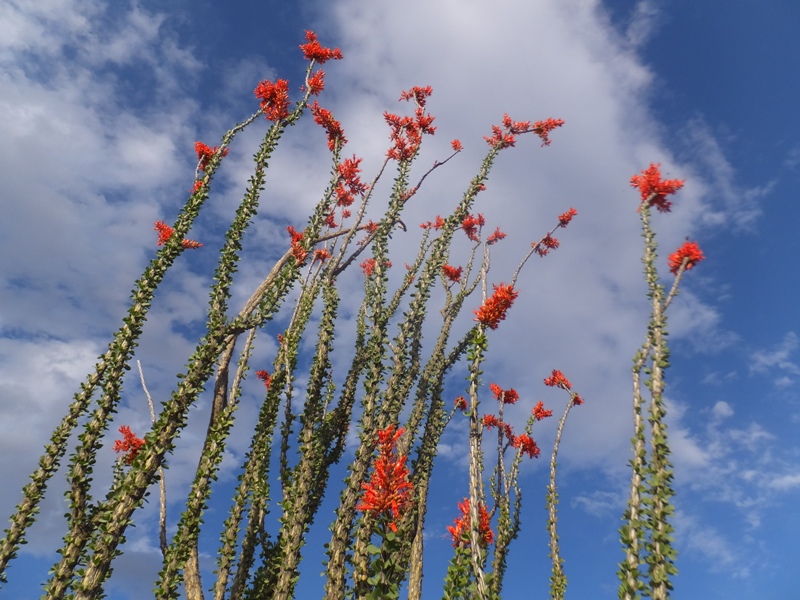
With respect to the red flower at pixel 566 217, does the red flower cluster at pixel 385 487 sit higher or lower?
lower

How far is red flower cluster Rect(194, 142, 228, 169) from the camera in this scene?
1051cm

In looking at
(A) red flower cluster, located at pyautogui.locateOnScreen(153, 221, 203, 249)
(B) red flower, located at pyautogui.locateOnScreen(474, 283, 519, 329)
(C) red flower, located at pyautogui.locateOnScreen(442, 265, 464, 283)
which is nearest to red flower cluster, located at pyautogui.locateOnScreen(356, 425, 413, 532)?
(B) red flower, located at pyautogui.locateOnScreen(474, 283, 519, 329)

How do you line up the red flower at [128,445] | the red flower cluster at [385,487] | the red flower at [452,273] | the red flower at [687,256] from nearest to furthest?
the red flower at [687,256] < the red flower cluster at [385,487] < the red flower at [128,445] < the red flower at [452,273]

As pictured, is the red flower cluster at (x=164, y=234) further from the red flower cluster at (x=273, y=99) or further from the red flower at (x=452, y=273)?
the red flower at (x=452, y=273)

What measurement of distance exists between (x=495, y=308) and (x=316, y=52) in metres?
8.73

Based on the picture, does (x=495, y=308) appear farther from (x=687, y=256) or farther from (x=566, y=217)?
(x=566, y=217)

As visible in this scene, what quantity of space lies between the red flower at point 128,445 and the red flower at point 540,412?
9.02 m

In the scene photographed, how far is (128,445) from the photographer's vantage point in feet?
31.7

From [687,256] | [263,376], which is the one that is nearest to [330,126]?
[263,376]

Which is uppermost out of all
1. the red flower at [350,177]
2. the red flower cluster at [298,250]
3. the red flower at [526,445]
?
the red flower at [350,177]

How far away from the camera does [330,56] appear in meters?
11.8

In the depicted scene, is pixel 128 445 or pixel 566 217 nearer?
pixel 128 445

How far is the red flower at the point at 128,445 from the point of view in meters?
9.56

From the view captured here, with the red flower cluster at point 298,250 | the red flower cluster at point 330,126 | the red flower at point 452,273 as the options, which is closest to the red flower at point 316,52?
the red flower cluster at point 330,126
